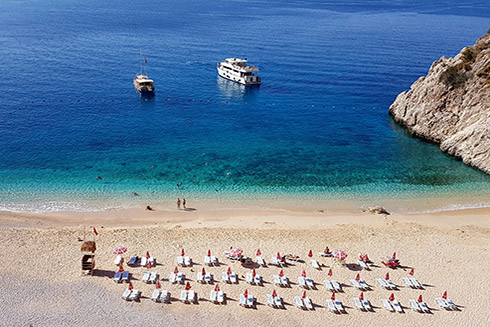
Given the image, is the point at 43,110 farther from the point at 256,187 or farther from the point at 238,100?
the point at 256,187

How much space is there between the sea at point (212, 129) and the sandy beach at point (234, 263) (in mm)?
4507

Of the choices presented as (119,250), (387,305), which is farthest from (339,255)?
(119,250)

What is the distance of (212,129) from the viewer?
70312 mm

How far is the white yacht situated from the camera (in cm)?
9519

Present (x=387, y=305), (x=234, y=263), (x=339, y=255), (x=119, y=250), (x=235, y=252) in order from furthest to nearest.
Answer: (x=234, y=263) → (x=235, y=252) → (x=339, y=255) → (x=119, y=250) → (x=387, y=305)

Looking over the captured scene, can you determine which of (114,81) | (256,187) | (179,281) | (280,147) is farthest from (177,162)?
(114,81)

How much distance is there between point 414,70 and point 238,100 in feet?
181

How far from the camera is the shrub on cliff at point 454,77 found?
62656 millimetres

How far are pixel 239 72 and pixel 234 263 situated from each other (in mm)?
69502

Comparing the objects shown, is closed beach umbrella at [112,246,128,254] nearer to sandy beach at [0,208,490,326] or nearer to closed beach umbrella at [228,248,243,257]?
sandy beach at [0,208,490,326]

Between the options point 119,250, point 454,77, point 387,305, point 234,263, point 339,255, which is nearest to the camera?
point 387,305

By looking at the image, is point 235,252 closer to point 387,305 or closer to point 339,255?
point 339,255

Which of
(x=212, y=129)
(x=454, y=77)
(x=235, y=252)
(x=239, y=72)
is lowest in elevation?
(x=235, y=252)

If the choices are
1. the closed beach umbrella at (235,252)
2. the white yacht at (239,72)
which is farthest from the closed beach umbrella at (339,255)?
the white yacht at (239,72)
